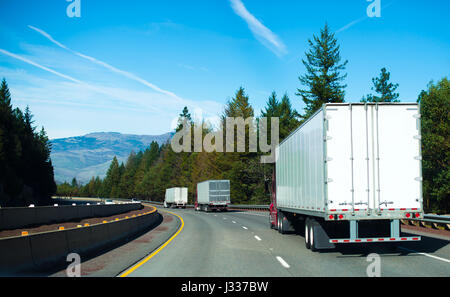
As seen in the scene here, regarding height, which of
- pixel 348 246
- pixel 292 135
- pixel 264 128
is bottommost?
pixel 348 246

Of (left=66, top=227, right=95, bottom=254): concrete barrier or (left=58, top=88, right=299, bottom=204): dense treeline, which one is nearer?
(left=66, top=227, right=95, bottom=254): concrete barrier

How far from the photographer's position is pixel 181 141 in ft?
363

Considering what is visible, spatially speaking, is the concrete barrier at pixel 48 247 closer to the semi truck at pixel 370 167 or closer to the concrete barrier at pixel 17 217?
the semi truck at pixel 370 167

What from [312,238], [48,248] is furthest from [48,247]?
[312,238]

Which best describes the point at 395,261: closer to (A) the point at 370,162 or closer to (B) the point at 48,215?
(A) the point at 370,162

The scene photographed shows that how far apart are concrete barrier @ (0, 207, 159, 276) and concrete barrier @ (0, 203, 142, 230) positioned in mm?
8384

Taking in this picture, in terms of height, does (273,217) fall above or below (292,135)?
below

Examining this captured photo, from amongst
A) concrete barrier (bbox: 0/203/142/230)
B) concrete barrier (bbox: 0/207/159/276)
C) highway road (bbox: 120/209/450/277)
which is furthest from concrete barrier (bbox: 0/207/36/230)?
highway road (bbox: 120/209/450/277)

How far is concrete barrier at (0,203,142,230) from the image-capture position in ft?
70.2

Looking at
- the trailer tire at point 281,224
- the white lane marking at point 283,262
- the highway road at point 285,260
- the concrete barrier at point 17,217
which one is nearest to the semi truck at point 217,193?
the concrete barrier at point 17,217

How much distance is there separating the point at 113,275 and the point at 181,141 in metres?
102

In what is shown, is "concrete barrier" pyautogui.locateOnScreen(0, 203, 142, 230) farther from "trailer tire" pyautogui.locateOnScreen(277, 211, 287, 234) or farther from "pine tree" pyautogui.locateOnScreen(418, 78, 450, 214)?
"pine tree" pyautogui.locateOnScreen(418, 78, 450, 214)

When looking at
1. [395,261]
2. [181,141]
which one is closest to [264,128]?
[181,141]
